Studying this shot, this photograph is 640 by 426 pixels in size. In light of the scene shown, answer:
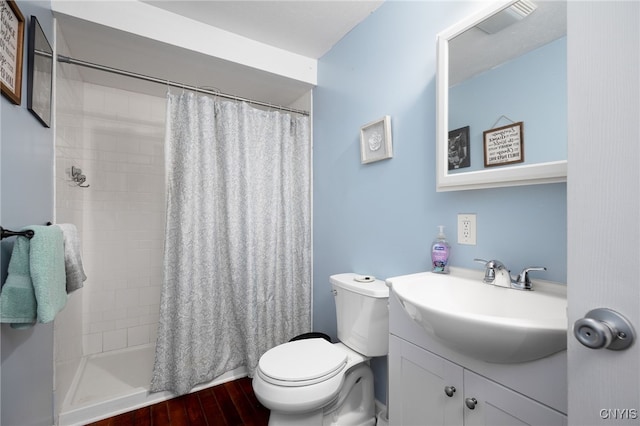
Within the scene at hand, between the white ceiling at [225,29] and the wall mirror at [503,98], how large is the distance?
0.80 metres

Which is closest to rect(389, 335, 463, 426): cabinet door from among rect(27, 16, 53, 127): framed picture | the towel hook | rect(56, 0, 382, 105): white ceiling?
the towel hook

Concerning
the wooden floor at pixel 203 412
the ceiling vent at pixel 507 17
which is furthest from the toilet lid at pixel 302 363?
the ceiling vent at pixel 507 17

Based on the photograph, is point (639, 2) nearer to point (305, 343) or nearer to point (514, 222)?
point (514, 222)

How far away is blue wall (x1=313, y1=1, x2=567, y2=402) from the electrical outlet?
0.07 ft

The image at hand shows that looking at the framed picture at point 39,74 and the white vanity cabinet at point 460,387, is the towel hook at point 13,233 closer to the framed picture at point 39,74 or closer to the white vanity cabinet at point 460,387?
the framed picture at point 39,74

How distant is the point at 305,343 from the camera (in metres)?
1.53

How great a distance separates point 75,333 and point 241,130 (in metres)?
1.84

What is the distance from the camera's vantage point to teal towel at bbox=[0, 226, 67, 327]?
0.90m

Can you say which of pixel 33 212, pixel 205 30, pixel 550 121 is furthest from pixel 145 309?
pixel 550 121

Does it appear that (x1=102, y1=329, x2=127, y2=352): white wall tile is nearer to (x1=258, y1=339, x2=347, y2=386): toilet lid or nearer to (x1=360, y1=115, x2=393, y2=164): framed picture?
(x1=258, y1=339, x2=347, y2=386): toilet lid

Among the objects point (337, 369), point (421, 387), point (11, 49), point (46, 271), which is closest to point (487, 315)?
point (421, 387)

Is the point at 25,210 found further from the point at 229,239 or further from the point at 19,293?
the point at 229,239

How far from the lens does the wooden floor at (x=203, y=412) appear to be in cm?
157

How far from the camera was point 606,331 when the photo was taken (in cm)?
44
